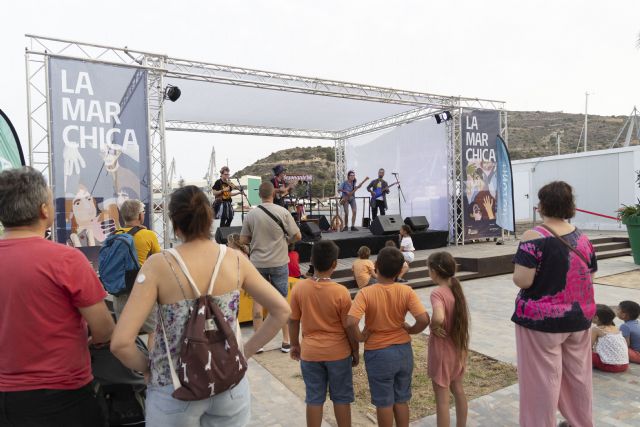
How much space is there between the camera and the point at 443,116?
11.0m

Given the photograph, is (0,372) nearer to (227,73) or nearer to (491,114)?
(227,73)

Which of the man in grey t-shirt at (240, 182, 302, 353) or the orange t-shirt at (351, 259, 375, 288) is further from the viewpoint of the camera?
the orange t-shirt at (351, 259, 375, 288)

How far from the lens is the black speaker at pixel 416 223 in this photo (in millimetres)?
10555

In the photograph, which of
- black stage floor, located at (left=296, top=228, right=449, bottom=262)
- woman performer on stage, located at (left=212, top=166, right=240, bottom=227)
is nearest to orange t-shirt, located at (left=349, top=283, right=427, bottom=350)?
black stage floor, located at (left=296, top=228, right=449, bottom=262)

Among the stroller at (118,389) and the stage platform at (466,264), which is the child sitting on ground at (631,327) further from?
the stroller at (118,389)

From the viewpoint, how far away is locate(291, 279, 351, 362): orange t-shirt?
234 centimetres

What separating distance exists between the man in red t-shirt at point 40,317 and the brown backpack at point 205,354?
305mm

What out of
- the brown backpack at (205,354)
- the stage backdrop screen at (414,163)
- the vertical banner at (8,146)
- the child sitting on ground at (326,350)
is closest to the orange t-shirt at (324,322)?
the child sitting on ground at (326,350)

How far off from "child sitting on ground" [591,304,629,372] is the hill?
37646 mm

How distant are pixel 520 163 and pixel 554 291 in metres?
19.8

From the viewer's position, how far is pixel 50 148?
625cm

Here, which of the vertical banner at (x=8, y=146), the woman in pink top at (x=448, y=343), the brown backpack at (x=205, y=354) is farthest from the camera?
the vertical banner at (x=8, y=146)

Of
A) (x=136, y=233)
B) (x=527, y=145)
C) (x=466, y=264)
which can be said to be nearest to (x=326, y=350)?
(x=136, y=233)

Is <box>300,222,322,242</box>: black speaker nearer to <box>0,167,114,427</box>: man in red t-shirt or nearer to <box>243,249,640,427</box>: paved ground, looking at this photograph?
<box>243,249,640,427</box>: paved ground
